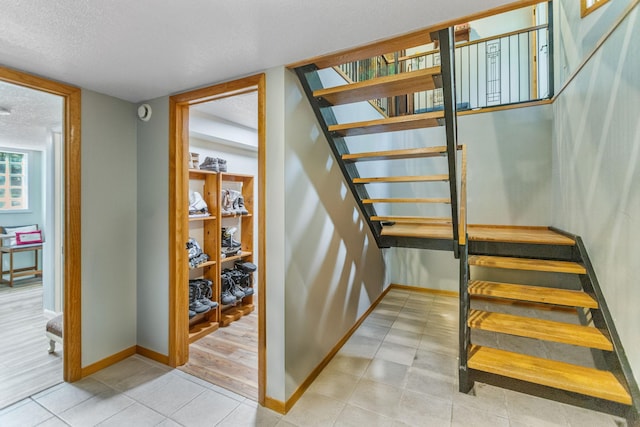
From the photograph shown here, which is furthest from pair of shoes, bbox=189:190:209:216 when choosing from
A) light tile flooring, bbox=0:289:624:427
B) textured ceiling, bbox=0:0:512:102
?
light tile flooring, bbox=0:289:624:427

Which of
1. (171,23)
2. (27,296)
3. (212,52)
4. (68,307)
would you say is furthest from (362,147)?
(27,296)

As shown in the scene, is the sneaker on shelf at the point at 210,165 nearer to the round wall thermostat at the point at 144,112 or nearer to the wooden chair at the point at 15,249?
the round wall thermostat at the point at 144,112

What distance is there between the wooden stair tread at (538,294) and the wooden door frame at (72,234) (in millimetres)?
2993

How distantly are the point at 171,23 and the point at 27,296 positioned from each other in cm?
474

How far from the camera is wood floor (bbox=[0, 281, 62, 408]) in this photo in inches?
79.9

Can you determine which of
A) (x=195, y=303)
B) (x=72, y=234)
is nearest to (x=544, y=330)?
(x=195, y=303)

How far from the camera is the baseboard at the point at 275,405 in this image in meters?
1.82

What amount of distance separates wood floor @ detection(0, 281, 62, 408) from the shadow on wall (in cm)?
186

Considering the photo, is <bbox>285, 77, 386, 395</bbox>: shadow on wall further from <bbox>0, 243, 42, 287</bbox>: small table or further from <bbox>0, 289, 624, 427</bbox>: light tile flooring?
<bbox>0, 243, 42, 287</bbox>: small table

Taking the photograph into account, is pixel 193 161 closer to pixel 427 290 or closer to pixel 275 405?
pixel 275 405

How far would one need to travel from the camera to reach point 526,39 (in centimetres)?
415

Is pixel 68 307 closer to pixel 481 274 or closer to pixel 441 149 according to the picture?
pixel 441 149

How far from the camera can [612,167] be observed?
174 centimetres

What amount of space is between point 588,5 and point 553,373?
271cm
